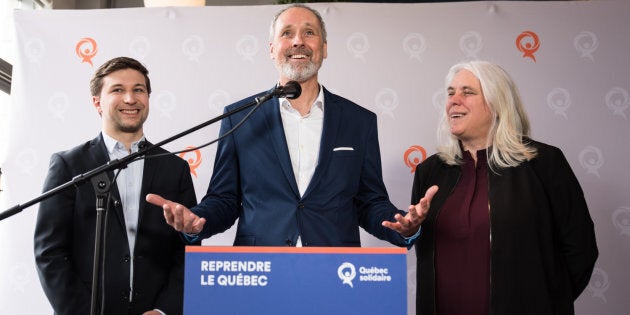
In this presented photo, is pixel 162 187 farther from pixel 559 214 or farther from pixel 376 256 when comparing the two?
pixel 559 214

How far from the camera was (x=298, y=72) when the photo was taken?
Answer: 8.42 ft

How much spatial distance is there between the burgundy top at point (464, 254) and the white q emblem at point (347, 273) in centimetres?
105

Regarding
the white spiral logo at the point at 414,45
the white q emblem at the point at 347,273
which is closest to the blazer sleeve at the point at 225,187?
the white q emblem at the point at 347,273

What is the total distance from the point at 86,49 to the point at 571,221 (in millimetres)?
2784

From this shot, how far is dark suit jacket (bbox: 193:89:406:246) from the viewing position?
242 cm

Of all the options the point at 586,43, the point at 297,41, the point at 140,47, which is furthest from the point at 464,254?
the point at 140,47

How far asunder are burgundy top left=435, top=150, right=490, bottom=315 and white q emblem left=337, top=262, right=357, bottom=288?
1.05m

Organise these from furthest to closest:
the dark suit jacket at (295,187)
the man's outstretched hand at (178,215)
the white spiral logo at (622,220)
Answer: the white spiral logo at (622,220) → the dark suit jacket at (295,187) → the man's outstretched hand at (178,215)

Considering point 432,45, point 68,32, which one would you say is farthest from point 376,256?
point 68,32

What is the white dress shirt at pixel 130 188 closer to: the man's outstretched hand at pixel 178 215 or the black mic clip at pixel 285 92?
the man's outstretched hand at pixel 178 215

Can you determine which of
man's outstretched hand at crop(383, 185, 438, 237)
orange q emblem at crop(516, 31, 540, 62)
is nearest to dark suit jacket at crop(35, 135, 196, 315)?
man's outstretched hand at crop(383, 185, 438, 237)

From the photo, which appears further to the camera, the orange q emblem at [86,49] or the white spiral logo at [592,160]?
the orange q emblem at [86,49]

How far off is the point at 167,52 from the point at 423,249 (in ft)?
6.40

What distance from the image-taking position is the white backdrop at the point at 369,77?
3.42 m
